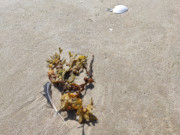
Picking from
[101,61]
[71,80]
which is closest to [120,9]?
[101,61]

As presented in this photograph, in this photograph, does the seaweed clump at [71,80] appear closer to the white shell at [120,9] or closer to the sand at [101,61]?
the sand at [101,61]

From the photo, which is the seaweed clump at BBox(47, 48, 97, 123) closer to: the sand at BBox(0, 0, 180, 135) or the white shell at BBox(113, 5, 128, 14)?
the sand at BBox(0, 0, 180, 135)

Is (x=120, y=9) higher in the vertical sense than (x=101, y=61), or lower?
higher

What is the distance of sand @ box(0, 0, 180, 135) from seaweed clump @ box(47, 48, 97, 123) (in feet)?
0.30

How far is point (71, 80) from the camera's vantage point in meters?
2.69

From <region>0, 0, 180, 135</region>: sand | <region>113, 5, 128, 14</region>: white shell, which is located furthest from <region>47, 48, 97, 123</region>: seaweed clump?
<region>113, 5, 128, 14</region>: white shell

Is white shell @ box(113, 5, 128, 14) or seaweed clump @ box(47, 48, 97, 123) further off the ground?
white shell @ box(113, 5, 128, 14)

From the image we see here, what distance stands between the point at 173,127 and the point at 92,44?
1.61 meters

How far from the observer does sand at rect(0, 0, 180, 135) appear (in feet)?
7.61

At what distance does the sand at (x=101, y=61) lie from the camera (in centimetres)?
232

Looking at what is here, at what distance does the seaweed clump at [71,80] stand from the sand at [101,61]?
90 mm

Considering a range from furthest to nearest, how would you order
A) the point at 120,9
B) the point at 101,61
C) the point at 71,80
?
the point at 120,9 < the point at 101,61 < the point at 71,80

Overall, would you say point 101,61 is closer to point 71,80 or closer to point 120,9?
point 71,80

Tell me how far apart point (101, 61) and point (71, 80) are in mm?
535
